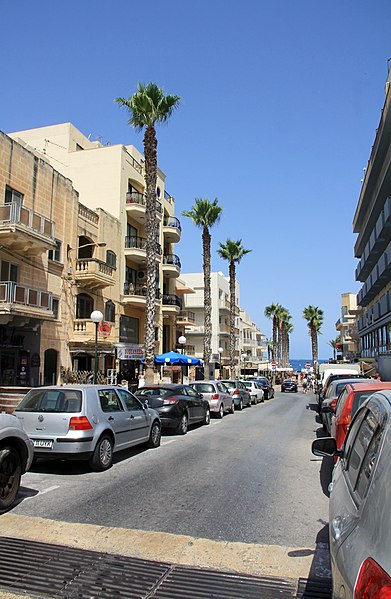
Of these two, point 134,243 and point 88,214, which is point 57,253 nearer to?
point 88,214

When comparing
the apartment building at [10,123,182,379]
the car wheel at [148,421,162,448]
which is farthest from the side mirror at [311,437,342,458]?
the apartment building at [10,123,182,379]

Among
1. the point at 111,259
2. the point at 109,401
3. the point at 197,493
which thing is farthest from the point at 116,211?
the point at 197,493

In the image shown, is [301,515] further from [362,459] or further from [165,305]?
[165,305]

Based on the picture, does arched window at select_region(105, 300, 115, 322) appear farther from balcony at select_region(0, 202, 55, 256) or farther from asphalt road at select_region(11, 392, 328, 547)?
asphalt road at select_region(11, 392, 328, 547)

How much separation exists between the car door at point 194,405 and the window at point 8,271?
1006 centimetres

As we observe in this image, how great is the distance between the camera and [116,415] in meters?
9.70

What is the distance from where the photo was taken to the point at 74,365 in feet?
86.8

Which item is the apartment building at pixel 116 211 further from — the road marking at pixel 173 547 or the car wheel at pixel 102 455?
the road marking at pixel 173 547

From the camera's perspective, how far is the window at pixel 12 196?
21.5 meters

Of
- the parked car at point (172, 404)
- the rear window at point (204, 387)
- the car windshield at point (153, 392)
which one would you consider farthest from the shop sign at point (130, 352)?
the car windshield at point (153, 392)

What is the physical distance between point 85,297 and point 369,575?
26.7 meters

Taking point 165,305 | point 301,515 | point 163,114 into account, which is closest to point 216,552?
point 301,515

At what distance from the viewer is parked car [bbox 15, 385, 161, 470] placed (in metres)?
8.52

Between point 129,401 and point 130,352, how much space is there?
64.7 ft
